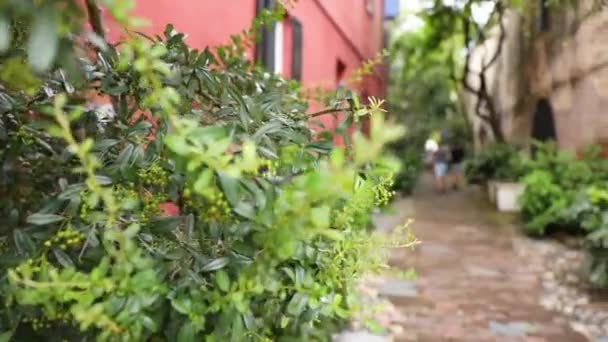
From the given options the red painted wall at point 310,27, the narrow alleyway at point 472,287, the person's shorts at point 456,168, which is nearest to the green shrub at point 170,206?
the red painted wall at point 310,27

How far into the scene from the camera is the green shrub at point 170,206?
3.79 ft

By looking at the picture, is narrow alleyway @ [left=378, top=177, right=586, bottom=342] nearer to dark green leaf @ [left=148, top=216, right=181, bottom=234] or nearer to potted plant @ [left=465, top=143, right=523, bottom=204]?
potted plant @ [left=465, top=143, right=523, bottom=204]

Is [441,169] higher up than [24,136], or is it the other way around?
[441,169]

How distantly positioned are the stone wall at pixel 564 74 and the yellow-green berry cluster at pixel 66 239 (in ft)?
28.4

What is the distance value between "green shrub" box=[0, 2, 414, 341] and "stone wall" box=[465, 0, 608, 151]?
8124 mm

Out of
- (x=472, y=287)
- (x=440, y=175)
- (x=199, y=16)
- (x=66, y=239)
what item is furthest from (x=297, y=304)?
(x=440, y=175)

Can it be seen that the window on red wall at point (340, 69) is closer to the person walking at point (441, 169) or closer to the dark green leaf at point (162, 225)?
the person walking at point (441, 169)

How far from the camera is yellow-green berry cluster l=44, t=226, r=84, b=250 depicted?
1458 mm

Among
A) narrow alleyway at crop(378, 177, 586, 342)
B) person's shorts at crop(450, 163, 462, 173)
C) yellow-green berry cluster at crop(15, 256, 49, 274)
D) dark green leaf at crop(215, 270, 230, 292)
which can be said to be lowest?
narrow alleyway at crop(378, 177, 586, 342)

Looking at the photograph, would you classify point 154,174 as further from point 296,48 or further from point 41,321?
point 296,48

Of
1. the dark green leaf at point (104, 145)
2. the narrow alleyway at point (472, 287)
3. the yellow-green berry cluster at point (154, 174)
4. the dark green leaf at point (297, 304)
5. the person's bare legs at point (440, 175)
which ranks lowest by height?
the narrow alleyway at point (472, 287)

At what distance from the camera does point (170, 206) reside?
211 cm

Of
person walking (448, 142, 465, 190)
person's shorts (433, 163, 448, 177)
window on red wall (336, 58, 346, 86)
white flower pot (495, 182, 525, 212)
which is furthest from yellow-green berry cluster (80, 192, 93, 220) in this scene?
person walking (448, 142, 465, 190)

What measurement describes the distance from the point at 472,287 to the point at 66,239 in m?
5.42
